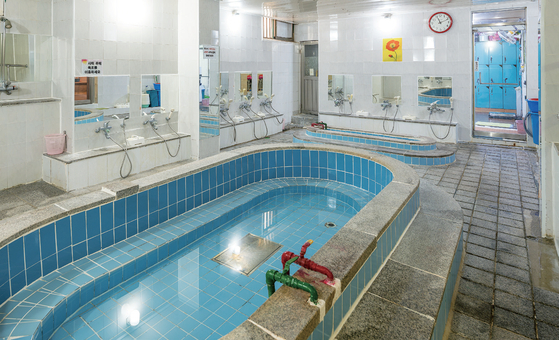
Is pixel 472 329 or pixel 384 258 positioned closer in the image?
pixel 472 329

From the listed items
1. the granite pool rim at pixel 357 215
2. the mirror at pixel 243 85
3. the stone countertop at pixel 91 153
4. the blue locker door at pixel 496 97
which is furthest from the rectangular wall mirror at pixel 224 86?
the blue locker door at pixel 496 97

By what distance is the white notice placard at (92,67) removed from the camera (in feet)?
16.7

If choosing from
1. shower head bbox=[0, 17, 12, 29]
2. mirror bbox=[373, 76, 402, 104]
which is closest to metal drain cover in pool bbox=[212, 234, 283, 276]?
shower head bbox=[0, 17, 12, 29]

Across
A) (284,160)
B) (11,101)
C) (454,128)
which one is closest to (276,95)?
(454,128)

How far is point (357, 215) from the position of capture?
8.19ft

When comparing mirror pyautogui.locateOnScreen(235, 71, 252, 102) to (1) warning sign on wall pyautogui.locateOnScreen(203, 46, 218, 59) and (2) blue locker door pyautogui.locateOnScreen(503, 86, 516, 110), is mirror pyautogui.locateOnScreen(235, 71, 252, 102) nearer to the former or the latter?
(1) warning sign on wall pyautogui.locateOnScreen(203, 46, 218, 59)

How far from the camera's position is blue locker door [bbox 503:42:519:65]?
11992mm

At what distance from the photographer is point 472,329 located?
2137 millimetres

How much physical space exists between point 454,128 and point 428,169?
268 centimetres

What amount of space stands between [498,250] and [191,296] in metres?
2.61

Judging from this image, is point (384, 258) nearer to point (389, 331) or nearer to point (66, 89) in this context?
point (389, 331)

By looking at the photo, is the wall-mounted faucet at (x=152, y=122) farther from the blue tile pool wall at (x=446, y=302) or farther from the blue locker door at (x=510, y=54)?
the blue locker door at (x=510, y=54)

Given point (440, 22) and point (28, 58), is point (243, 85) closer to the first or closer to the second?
point (28, 58)

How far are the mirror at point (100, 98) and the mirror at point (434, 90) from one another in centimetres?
632
